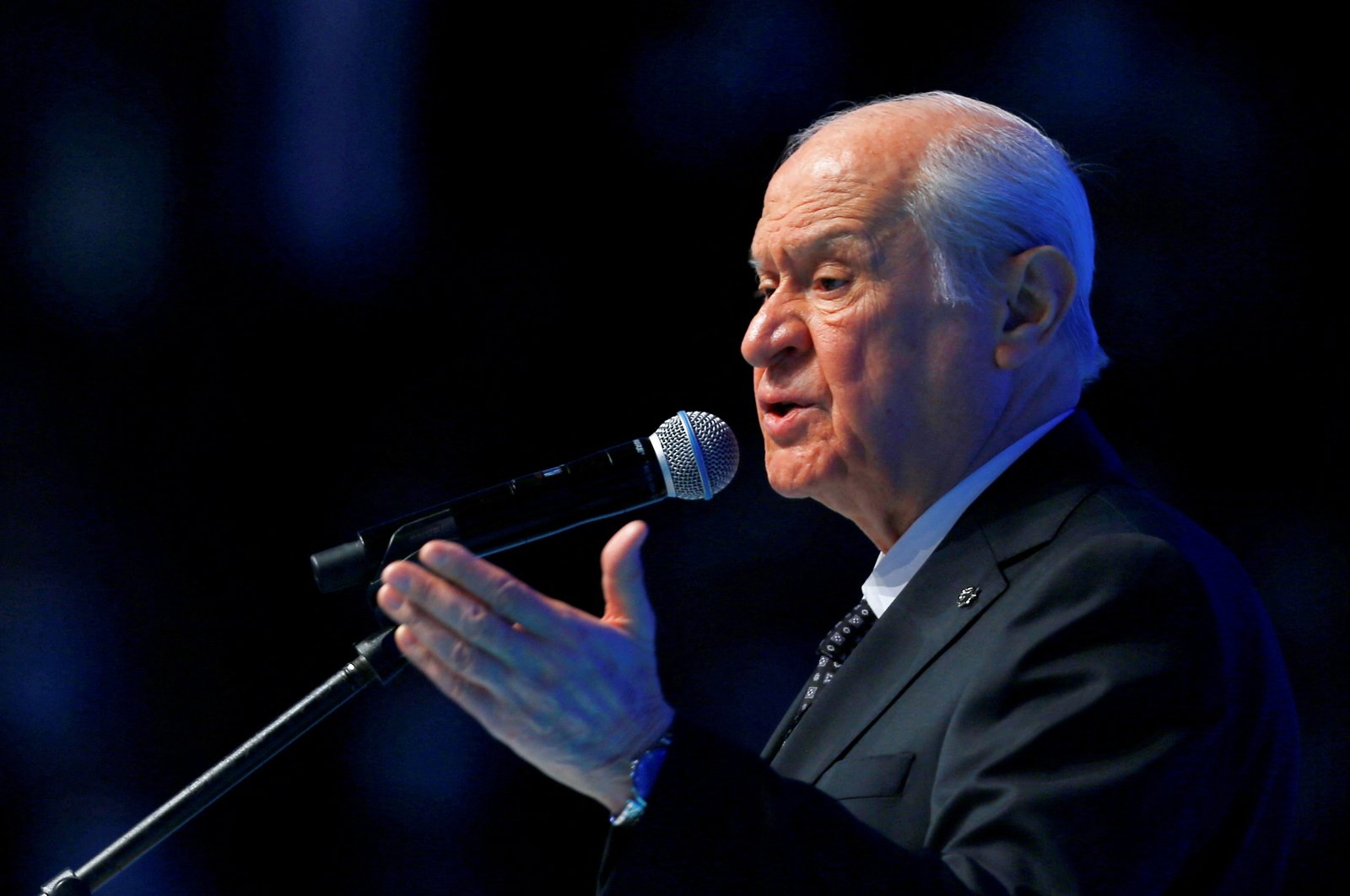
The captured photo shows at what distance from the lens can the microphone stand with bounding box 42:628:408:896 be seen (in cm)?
131

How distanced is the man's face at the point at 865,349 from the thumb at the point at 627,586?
2.58 feet

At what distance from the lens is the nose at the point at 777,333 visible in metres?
1.75

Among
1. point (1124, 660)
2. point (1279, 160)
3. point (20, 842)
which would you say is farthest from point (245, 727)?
point (1279, 160)

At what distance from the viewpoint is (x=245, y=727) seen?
102 inches

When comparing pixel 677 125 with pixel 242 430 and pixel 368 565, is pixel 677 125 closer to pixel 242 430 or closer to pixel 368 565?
pixel 242 430

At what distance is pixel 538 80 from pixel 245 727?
1591mm

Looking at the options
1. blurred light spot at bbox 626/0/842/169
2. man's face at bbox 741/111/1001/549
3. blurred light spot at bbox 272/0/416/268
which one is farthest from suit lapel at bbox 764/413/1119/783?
blurred light spot at bbox 272/0/416/268

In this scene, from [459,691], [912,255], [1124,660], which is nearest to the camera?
[459,691]

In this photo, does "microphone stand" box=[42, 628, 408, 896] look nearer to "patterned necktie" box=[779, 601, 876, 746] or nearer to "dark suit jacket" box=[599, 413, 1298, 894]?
"dark suit jacket" box=[599, 413, 1298, 894]

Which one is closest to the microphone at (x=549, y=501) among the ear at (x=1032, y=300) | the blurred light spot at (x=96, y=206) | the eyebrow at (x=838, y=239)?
the eyebrow at (x=838, y=239)

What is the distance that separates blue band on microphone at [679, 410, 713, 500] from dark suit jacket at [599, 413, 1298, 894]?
30cm

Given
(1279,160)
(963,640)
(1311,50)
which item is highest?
(1311,50)

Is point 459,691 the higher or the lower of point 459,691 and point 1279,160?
the higher

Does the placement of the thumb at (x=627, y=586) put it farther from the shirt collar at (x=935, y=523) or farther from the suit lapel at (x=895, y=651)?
the shirt collar at (x=935, y=523)
